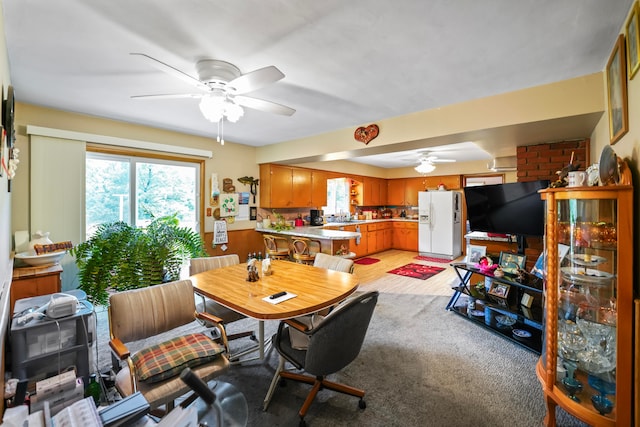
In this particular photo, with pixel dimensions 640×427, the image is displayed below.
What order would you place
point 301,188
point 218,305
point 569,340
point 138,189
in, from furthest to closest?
point 301,188 < point 138,189 < point 218,305 < point 569,340

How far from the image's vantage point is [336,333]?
147 cm

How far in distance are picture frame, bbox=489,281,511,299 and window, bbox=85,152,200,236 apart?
13.7 feet

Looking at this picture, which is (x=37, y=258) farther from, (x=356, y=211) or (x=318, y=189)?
(x=356, y=211)

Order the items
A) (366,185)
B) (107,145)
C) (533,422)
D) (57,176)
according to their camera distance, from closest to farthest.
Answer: (533,422)
(57,176)
(107,145)
(366,185)

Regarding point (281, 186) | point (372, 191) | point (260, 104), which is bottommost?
point (281, 186)

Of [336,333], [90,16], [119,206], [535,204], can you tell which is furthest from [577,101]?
[119,206]

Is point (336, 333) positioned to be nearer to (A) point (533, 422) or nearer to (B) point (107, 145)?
(A) point (533, 422)

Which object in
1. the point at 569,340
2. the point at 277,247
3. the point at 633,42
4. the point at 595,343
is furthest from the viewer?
the point at 277,247

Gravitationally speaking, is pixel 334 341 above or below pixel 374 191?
below

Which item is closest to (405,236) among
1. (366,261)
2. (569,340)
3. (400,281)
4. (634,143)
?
(366,261)

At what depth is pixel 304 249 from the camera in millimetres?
4074

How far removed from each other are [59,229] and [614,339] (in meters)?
4.84

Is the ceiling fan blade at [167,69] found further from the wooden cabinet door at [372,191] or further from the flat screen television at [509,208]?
the wooden cabinet door at [372,191]

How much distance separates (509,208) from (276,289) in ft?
8.94
